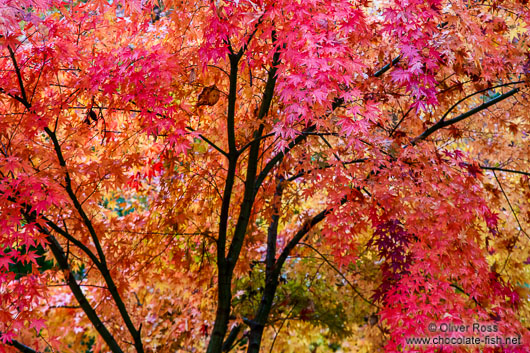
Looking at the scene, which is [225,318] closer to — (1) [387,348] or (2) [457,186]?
(1) [387,348]

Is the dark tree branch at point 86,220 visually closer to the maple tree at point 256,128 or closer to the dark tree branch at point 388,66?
the maple tree at point 256,128

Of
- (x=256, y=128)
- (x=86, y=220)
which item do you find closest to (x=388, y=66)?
(x=256, y=128)

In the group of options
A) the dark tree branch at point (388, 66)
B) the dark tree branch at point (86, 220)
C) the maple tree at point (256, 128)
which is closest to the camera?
the maple tree at point (256, 128)

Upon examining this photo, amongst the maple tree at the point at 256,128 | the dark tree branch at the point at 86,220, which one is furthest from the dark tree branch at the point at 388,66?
the dark tree branch at the point at 86,220

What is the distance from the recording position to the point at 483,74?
12.0 ft

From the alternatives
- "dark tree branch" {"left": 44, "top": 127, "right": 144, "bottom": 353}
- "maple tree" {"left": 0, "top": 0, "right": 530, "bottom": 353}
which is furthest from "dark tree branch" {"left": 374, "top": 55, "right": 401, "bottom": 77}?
"dark tree branch" {"left": 44, "top": 127, "right": 144, "bottom": 353}

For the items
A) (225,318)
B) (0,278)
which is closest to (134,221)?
(225,318)

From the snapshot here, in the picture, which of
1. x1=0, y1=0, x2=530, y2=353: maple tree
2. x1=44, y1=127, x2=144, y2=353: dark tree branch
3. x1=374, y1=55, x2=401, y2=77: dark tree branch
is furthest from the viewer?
x1=374, y1=55, x2=401, y2=77: dark tree branch

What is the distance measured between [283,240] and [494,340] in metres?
3.83

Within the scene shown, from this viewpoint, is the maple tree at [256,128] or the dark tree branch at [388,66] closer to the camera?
the maple tree at [256,128]

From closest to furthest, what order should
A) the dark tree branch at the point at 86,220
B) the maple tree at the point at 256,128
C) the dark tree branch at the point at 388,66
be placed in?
the maple tree at the point at 256,128
the dark tree branch at the point at 86,220
the dark tree branch at the point at 388,66

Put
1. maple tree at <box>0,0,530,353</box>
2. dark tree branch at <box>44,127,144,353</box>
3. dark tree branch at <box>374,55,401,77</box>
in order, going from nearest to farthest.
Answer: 1. maple tree at <box>0,0,530,353</box>
2. dark tree branch at <box>44,127,144,353</box>
3. dark tree branch at <box>374,55,401,77</box>

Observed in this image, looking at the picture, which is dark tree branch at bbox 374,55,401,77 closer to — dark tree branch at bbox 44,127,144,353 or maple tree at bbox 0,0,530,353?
maple tree at bbox 0,0,530,353

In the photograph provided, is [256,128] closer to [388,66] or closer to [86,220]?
[388,66]
